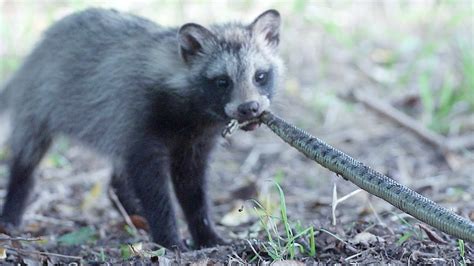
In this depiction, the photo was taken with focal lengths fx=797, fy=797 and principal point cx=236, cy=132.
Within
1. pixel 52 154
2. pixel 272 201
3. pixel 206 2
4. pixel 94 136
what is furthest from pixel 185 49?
pixel 206 2

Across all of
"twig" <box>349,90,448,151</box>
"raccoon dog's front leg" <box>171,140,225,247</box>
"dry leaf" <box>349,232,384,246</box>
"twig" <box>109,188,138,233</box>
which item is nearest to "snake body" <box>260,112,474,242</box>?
"dry leaf" <box>349,232,384,246</box>

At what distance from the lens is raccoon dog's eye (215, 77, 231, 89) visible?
216 inches

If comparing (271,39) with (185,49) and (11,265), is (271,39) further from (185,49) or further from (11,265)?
(11,265)

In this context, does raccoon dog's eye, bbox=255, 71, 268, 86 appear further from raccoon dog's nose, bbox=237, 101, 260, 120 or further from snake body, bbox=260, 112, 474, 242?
snake body, bbox=260, 112, 474, 242

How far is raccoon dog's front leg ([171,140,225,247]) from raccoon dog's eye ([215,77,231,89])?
595 millimetres

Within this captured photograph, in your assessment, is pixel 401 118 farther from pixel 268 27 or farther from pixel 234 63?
pixel 234 63

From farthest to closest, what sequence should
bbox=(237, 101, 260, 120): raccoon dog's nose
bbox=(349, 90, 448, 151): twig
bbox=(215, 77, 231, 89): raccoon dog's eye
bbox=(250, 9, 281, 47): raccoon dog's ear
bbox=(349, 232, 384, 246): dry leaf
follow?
bbox=(349, 90, 448, 151): twig → bbox=(250, 9, 281, 47): raccoon dog's ear → bbox=(215, 77, 231, 89): raccoon dog's eye → bbox=(237, 101, 260, 120): raccoon dog's nose → bbox=(349, 232, 384, 246): dry leaf

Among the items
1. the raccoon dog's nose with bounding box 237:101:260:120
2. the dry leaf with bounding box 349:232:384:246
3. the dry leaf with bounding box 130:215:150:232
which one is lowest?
the dry leaf with bounding box 130:215:150:232

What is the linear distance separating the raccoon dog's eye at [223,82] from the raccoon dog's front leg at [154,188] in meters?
0.62

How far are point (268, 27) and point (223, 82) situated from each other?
0.70 m

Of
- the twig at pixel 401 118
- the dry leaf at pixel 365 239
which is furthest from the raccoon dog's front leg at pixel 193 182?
the twig at pixel 401 118

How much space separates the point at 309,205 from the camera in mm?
6887

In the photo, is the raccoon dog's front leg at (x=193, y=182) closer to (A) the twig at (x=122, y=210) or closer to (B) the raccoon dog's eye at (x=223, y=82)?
(A) the twig at (x=122, y=210)

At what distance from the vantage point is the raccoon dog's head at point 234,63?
5.34 metres
